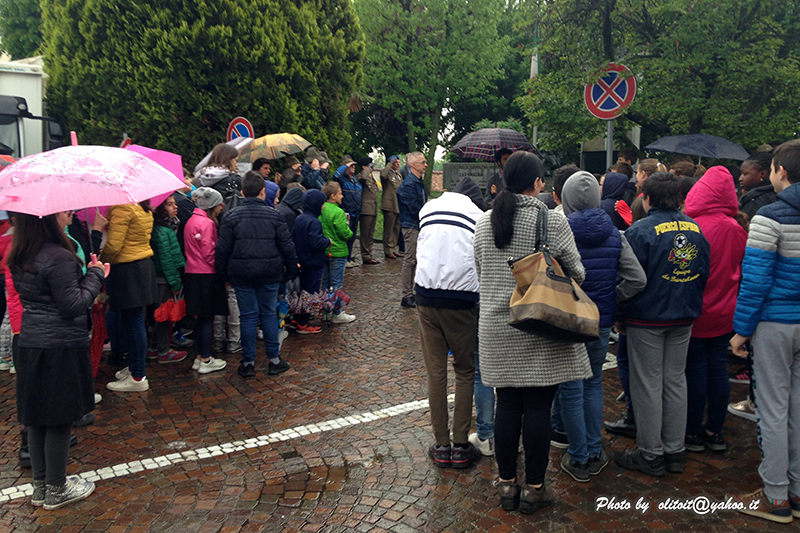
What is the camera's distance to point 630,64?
10625 mm

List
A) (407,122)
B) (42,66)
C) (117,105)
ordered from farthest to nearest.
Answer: (407,122), (42,66), (117,105)

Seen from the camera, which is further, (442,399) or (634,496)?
(442,399)

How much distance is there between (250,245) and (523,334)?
3351 mm

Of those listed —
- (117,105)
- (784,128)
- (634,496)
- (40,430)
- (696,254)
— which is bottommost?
(634,496)

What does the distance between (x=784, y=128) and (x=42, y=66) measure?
13.6m

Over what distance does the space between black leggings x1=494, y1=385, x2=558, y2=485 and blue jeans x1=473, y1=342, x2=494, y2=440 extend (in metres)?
0.68

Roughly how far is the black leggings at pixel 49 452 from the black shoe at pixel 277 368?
2.56 meters

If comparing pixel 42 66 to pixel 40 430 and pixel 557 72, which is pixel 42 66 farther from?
pixel 40 430

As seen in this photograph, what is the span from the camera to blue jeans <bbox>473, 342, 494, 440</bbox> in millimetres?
4840

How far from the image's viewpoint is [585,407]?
460 centimetres

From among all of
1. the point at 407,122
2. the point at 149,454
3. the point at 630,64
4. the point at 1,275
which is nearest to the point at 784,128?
the point at 630,64

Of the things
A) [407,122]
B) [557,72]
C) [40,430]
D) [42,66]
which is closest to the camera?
[40,430]

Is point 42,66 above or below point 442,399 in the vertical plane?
above

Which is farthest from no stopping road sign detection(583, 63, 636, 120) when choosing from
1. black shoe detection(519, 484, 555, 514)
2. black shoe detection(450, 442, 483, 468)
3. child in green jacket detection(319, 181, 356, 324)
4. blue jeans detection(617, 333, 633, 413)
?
black shoe detection(519, 484, 555, 514)
